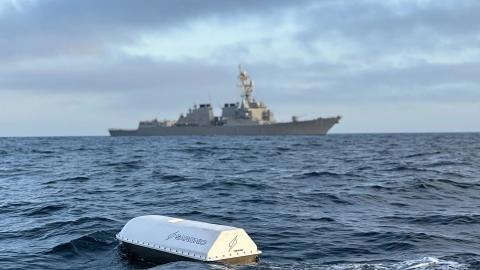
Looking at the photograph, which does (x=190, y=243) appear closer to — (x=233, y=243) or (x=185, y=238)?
(x=185, y=238)

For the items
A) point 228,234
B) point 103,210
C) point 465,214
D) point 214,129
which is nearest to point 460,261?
point 228,234

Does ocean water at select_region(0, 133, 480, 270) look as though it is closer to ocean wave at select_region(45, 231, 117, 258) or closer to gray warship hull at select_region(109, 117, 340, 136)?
ocean wave at select_region(45, 231, 117, 258)

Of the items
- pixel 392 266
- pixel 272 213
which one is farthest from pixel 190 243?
pixel 272 213

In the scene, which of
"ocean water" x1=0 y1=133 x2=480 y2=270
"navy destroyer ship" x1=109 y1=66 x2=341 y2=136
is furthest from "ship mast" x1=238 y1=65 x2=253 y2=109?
"ocean water" x1=0 y1=133 x2=480 y2=270

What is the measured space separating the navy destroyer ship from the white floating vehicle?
11274 cm

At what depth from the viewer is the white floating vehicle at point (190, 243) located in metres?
9.64

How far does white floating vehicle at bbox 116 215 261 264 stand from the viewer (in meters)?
9.64

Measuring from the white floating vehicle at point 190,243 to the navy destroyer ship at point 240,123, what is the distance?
113m

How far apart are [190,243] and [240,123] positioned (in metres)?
116

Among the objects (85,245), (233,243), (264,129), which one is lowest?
(85,245)

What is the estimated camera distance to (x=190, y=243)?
9852 millimetres

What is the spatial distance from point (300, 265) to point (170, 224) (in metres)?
2.52

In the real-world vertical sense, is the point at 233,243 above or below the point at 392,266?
above

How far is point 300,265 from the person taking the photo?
34.7 feet
